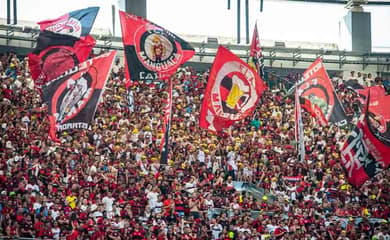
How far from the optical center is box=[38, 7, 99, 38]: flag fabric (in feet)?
92.6

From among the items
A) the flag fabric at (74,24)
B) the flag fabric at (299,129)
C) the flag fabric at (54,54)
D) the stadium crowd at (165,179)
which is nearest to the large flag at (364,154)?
the stadium crowd at (165,179)

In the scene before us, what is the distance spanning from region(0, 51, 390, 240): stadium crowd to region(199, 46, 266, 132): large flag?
235 centimetres

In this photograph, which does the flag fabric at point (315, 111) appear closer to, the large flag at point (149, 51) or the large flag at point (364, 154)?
the large flag at point (364, 154)

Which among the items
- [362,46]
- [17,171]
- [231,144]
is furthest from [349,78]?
[17,171]

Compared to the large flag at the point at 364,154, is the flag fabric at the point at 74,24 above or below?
above

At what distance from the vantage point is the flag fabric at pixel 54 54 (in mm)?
26766

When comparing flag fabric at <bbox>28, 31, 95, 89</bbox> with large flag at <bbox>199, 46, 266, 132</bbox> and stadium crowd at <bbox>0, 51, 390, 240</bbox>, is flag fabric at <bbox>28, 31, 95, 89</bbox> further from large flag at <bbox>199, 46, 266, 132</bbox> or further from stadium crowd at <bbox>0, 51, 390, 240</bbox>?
large flag at <bbox>199, 46, 266, 132</bbox>

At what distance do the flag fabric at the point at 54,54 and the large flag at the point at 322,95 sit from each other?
933 centimetres

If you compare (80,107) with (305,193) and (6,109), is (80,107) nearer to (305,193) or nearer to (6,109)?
(6,109)

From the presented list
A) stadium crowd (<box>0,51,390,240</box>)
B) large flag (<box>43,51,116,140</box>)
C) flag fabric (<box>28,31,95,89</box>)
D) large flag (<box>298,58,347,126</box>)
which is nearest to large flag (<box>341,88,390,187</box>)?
stadium crowd (<box>0,51,390,240</box>)

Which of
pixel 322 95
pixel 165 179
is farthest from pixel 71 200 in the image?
pixel 322 95

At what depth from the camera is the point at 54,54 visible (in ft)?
88.3

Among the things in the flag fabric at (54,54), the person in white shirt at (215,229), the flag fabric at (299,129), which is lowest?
the person in white shirt at (215,229)

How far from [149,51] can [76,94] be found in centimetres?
428
